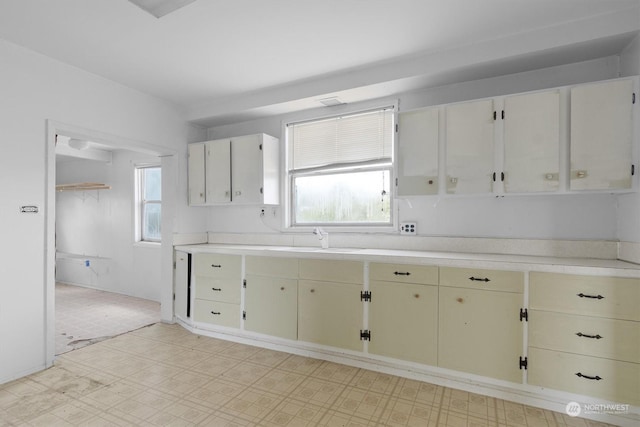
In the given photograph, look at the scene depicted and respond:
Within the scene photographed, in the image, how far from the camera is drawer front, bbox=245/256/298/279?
3.11 meters

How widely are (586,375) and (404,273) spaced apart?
1.32 metres

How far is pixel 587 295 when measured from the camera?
209 centimetres

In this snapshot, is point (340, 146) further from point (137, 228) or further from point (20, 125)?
point (137, 228)

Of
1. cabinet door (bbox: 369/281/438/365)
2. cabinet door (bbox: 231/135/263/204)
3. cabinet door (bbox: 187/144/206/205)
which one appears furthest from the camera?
cabinet door (bbox: 187/144/206/205)

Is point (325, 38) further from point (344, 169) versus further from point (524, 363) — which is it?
point (524, 363)

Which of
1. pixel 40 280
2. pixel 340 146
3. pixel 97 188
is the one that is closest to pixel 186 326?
pixel 40 280

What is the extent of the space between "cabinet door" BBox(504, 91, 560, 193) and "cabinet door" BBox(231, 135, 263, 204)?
8.16 feet

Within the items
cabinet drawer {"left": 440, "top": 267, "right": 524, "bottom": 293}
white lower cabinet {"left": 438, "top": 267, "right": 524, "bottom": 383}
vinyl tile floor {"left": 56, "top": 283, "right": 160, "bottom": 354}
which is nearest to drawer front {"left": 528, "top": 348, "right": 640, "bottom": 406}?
white lower cabinet {"left": 438, "top": 267, "right": 524, "bottom": 383}

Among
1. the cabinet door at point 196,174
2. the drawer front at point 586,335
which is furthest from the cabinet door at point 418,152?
Result: the cabinet door at point 196,174

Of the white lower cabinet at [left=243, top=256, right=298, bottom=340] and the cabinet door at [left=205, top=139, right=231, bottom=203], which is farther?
the cabinet door at [left=205, top=139, right=231, bottom=203]

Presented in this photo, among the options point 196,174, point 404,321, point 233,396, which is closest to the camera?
→ point 233,396

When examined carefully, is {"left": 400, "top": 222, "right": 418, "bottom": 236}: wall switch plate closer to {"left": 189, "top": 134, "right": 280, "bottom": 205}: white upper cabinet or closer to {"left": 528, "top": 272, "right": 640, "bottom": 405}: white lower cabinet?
{"left": 528, "top": 272, "right": 640, "bottom": 405}: white lower cabinet

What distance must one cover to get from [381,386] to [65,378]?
2.61 metres

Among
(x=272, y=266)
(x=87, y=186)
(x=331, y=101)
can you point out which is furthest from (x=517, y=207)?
(x=87, y=186)
